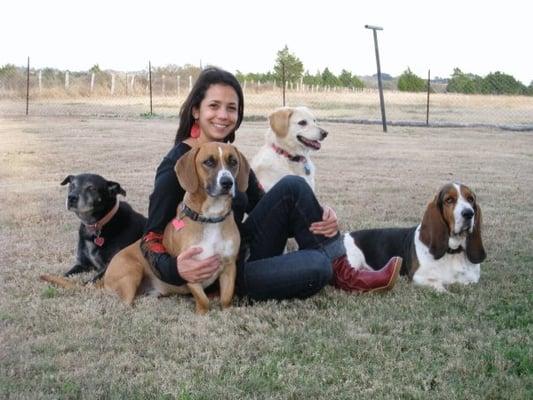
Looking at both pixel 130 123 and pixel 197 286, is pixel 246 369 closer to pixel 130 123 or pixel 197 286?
pixel 197 286

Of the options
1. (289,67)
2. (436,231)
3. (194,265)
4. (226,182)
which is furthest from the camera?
(289,67)

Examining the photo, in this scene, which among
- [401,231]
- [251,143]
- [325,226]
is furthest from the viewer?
[251,143]

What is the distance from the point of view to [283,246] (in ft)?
16.1

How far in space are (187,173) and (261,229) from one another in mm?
818

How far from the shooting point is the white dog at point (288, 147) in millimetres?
6730

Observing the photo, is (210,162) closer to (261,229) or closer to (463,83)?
(261,229)

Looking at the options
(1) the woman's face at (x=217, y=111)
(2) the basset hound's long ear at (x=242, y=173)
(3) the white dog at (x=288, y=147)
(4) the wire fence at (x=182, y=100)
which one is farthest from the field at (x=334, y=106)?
(2) the basset hound's long ear at (x=242, y=173)

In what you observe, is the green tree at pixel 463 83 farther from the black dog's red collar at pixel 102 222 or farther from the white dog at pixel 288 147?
the black dog's red collar at pixel 102 222

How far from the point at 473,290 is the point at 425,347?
1.29m

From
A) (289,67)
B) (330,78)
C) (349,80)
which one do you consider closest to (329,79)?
(330,78)

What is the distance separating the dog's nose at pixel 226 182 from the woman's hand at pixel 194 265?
43cm

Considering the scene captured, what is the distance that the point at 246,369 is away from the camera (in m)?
3.36

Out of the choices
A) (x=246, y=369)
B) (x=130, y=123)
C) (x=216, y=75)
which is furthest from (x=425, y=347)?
(x=130, y=123)

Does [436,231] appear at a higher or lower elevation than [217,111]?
lower
